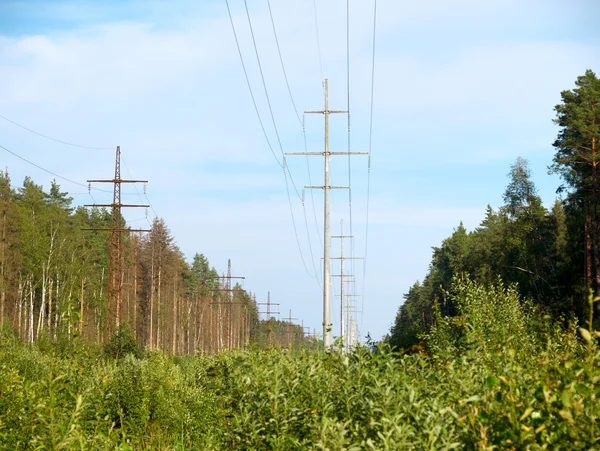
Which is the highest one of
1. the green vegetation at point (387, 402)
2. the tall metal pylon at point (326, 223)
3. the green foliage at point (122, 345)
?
the tall metal pylon at point (326, 223)

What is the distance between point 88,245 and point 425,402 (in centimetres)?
9744

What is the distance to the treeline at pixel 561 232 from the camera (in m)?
46.7

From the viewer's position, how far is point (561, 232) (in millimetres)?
60688

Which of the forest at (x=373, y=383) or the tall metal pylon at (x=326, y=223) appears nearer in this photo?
the forest at (x=373, y=383)

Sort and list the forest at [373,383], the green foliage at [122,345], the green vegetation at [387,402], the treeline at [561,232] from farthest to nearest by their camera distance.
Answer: the treeline at [561,232] → the green foliage at [122,345] → the forest at [373,383] → the green vegetation at [387,402]

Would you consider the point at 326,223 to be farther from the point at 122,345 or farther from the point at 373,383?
the point at 373,383

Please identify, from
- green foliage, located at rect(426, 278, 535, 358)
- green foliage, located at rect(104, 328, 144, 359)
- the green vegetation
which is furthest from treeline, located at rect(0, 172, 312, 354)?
the green vegetation

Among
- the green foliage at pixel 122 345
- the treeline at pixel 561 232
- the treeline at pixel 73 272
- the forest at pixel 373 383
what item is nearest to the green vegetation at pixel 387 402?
the forest at pixel 373 383

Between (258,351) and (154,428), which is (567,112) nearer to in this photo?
(154,428)

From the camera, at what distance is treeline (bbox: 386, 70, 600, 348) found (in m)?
46.7

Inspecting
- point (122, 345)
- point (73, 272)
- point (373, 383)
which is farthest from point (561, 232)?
point (373, 383)

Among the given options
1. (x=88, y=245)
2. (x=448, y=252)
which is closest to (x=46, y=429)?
(x=88, y=245)

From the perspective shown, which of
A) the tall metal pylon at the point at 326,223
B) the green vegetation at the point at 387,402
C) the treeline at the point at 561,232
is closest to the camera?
the green vegetation at the point at 387,402

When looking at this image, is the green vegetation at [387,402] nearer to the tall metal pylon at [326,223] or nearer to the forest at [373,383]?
the forest at [373,383]
